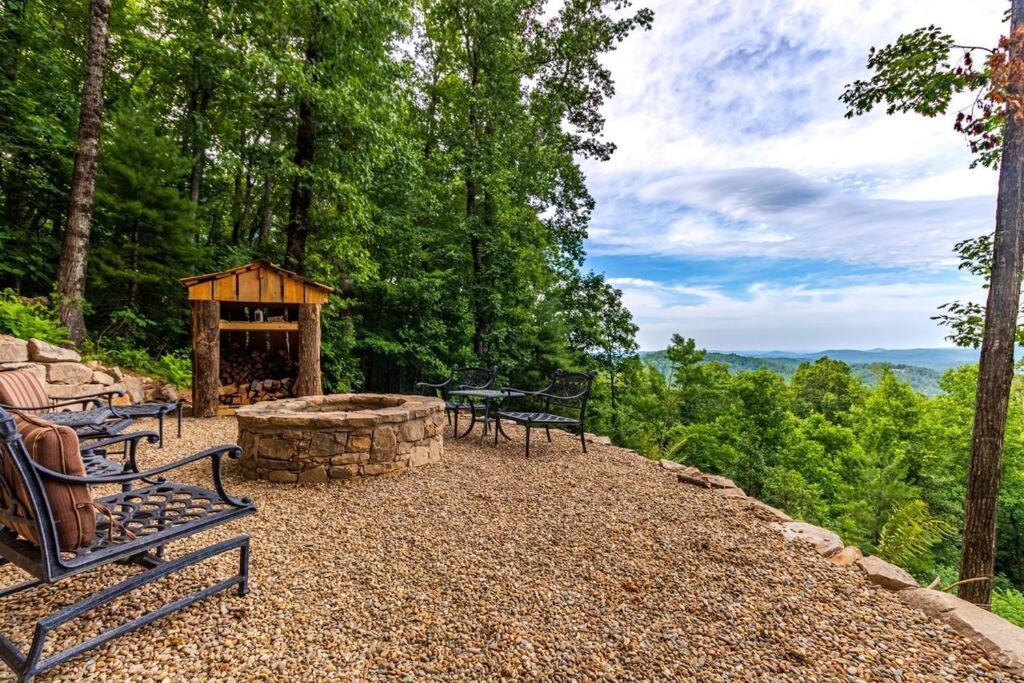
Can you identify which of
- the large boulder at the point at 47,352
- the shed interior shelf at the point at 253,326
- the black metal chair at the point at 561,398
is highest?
the shed interior shelf at the point at 253,326

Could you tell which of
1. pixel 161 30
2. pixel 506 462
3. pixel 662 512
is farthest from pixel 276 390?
pixel 161 30

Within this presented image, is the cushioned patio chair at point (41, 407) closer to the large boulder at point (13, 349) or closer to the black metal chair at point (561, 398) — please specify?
the large boulder at point (13, 349)

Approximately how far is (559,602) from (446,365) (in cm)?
735

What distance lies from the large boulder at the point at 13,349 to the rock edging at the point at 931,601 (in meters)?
7.34

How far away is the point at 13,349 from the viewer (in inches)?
182

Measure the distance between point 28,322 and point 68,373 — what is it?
2.66 feet

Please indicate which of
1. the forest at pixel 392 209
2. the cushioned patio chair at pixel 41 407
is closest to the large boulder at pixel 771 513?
the forest at pixel 392 209

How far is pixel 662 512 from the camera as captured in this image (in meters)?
3.26

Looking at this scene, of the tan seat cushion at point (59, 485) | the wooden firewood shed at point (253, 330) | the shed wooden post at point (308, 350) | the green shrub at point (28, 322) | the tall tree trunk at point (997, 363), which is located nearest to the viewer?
the tan seat cushion at point (59, 485)

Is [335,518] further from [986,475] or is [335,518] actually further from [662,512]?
[986,475]

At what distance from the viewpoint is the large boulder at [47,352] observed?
4848 millimetres

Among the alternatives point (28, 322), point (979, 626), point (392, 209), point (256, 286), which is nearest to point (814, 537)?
point (979, 626)

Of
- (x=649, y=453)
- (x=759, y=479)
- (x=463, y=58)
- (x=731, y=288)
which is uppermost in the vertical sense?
(x=463, y=58)

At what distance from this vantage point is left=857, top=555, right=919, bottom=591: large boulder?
229cm
